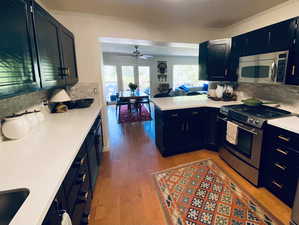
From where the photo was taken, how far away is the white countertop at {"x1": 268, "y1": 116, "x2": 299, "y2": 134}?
1475 millimetres

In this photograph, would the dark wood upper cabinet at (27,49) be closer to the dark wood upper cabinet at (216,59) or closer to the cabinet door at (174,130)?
the cabinet door at (174,130)

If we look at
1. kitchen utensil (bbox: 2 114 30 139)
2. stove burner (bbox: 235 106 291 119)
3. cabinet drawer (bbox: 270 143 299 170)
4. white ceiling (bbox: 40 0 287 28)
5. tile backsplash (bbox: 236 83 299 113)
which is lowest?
cabinet drawer (bbox: 270 143 299 170)

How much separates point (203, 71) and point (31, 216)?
307 cm

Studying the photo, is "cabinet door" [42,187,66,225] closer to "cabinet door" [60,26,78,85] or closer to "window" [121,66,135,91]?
"cabinet door" [60,26,78,85]

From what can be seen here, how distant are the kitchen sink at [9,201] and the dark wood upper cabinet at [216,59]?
9.57 ft

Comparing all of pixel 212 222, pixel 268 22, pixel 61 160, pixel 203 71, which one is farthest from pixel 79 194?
Answer: pixel 268 22

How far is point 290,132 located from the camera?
4.92 feet

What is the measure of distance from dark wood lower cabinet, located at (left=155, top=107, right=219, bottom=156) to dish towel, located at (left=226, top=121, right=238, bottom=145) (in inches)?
15.0

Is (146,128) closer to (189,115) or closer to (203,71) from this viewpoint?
(189,115)

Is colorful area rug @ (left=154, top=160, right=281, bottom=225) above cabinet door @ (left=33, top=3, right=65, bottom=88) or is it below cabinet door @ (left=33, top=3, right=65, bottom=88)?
below

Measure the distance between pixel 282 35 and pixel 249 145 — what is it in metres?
1.39

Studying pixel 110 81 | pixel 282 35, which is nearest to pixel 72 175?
pixel 282 35

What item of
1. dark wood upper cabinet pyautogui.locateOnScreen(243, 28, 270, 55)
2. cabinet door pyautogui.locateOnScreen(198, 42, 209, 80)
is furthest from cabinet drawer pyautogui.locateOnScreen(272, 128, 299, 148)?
cabinet door pyautogui.locateOnScreen(198, 42, 209, 80)

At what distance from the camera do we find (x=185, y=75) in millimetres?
9406
